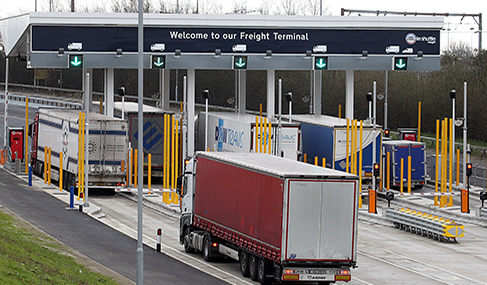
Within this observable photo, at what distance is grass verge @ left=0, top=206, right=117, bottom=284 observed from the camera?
16.2 metres

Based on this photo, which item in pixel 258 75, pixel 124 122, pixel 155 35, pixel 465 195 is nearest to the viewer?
pixel 465 195

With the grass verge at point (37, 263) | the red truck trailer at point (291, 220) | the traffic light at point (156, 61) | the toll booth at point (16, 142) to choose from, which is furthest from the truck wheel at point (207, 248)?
the toll booth at point (16, 142)

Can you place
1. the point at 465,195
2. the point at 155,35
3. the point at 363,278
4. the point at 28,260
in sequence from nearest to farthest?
the point at 28,260 → the point at 363,278 → the point at 465,195 → the point at 155,35

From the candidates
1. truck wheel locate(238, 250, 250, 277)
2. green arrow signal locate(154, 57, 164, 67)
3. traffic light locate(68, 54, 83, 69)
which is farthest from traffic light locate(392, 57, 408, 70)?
truck wheel locate(238, 250, 250, 277)

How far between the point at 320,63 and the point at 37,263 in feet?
83.1

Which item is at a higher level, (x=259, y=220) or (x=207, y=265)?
(x=259, y=220)

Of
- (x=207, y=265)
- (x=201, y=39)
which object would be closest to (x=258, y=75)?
(x=201, y=39)

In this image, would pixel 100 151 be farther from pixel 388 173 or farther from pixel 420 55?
pixel 420 55

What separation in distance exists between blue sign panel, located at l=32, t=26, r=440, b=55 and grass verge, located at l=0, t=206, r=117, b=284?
54.7 ft

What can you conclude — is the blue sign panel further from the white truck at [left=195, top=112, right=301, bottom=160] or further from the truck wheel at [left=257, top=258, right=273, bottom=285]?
the truck wheel at [left=257, top=258, right=273, bottom=285]

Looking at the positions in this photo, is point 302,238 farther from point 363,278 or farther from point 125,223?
point 125,223

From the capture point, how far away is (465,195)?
34031 mm

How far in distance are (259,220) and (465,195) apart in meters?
15.4

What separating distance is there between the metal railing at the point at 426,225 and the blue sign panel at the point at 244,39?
11.6 m
